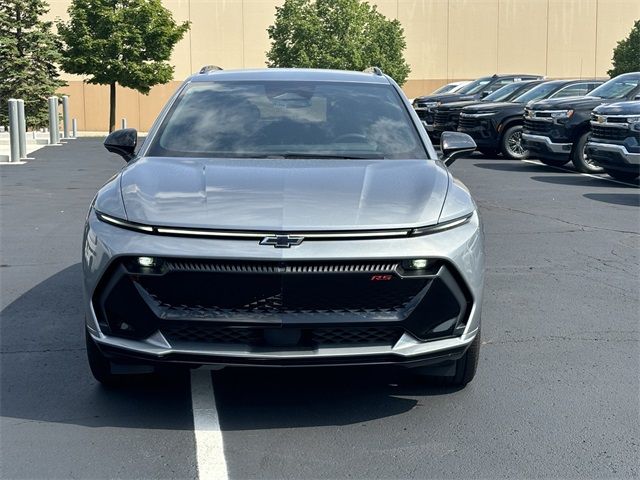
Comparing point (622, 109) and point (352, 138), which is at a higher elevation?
point (352, 138)

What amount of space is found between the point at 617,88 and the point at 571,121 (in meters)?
1.23

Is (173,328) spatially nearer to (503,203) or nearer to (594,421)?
(594,421)

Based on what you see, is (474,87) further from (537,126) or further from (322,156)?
(322,156)

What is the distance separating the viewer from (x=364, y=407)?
456 centimetres

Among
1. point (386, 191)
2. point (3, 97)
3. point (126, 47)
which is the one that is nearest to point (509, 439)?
point (386, 191)

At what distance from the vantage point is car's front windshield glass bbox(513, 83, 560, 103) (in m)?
20.9

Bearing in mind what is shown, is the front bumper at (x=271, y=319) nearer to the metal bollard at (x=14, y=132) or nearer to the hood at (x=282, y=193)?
the hood at (x=282, y=193)

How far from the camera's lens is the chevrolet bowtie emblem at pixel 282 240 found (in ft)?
13.2

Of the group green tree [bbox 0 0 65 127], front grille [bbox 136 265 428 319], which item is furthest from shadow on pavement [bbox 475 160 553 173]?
green tree [bbox 0 0 65 127]

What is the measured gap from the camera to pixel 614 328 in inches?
241

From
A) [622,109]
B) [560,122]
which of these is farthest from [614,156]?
[560,122]

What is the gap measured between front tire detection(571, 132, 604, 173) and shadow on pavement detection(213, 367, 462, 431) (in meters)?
13.2

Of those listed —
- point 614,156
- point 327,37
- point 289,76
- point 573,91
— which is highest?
point 327,37

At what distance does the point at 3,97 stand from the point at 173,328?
33141 millimetres
